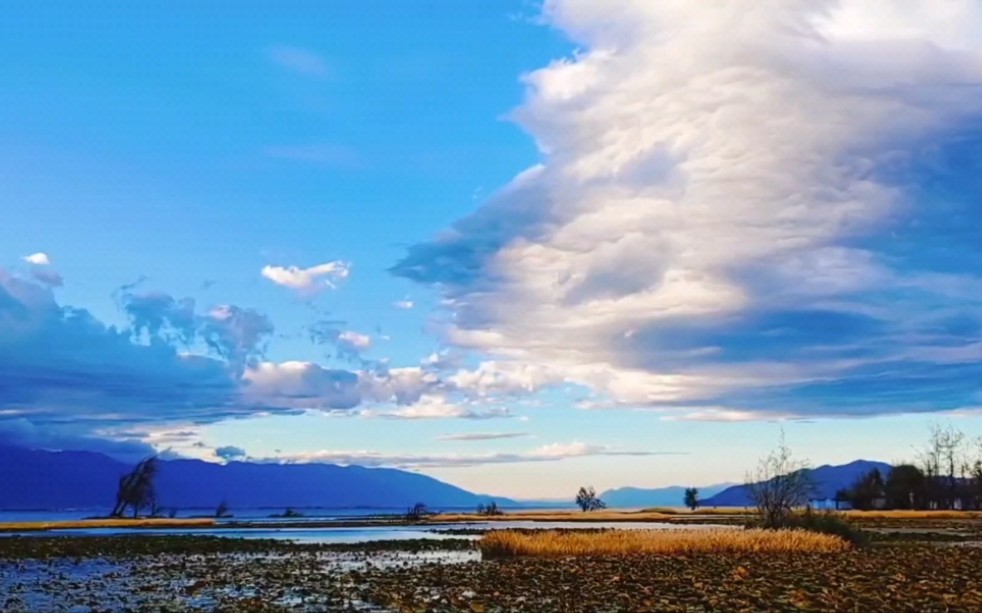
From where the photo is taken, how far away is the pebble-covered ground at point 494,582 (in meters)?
31.6

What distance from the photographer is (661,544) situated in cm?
5625

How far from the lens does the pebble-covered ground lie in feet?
104

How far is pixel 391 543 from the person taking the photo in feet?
242

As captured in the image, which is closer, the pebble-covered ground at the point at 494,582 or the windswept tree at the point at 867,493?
the pebble-covered ground at the point at 494,582

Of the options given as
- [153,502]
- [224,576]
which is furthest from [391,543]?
[153,502]

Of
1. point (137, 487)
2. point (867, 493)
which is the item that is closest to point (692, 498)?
point (867, 493)

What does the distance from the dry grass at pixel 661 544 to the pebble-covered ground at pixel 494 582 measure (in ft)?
7.23

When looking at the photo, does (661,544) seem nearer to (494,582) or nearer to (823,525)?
(823,525)

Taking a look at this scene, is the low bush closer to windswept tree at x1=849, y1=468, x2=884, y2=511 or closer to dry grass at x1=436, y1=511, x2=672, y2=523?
dry grass at x1=436, y1=511, x2=672, y2=523

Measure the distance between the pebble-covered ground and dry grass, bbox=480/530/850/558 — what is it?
220cm

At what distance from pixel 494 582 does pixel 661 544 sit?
20.1 meters

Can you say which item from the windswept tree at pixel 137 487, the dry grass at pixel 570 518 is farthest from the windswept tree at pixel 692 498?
the windswept tree at pixel 137 487

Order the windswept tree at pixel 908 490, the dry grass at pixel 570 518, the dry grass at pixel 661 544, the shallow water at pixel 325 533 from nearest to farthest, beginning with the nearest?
A: 1. the dry grass at pixel 661 544
2. the shallow water at pixel 325 533
3. the dry grass at pixel 570 518
4. the windswept tree at pixel 908 490

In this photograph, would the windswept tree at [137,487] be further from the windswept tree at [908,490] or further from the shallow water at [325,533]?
the windswept tree at [908,490]
